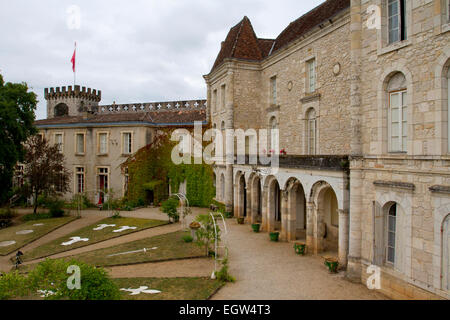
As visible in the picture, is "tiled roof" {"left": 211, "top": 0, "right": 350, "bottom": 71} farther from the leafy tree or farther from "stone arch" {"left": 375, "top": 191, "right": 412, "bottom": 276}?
the leafy tree

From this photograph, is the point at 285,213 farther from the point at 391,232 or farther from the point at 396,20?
the point at 396,20

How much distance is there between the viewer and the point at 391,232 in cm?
898

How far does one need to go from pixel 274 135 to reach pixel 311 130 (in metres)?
3.47

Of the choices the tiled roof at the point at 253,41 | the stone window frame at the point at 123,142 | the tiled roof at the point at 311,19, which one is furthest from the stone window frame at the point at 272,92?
the stone window frame at the point at 123,142

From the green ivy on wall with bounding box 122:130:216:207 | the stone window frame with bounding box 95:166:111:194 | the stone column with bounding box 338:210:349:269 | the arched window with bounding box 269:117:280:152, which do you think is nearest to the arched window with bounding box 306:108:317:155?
the arched window with bounding box 269:117:280:152

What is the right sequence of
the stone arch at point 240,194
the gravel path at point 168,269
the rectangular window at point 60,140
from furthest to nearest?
1. the rectangular window at point 60,140
2. the stone arch at point 240,194
3. the gravel path at point 168,269

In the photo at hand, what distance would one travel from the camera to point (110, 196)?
80.3 ft

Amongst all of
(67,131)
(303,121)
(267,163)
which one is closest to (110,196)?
(67,131)

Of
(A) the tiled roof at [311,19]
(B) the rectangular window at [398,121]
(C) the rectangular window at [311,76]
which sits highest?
(A) the tiled roof at [311,19]

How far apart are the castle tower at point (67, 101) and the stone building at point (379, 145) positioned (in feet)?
86.7

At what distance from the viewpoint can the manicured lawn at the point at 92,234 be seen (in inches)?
552

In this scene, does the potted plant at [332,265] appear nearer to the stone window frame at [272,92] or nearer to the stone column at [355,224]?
the stone column at [355,224]

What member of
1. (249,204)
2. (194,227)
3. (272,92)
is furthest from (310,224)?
(272,92)
